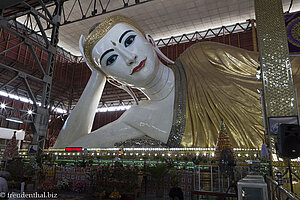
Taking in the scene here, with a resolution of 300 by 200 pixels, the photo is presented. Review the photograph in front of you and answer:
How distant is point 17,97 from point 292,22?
1335 centimetres

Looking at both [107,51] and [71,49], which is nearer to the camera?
[107,51]

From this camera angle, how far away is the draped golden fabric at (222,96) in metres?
4.69

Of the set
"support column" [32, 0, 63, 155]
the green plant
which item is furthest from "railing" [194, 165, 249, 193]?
"support column" [32, 0, 63, 155]

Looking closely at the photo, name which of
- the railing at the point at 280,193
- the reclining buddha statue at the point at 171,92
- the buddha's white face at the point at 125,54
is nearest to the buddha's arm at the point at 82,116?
the reclining buddha statue at the point at 171,92

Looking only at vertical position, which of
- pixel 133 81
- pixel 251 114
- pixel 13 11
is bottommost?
pixel 251 114

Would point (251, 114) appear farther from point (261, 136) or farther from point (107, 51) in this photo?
point (107, 51)

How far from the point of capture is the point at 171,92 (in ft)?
18.6

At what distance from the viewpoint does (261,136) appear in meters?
4.52

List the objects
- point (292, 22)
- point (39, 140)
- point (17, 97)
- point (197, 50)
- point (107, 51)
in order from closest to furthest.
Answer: point (292, 22) < point (107, 51) < point (197, 50) < point (39, 140) < point (17, 97)

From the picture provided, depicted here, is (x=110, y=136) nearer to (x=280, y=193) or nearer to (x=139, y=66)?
(x=139, y=66)

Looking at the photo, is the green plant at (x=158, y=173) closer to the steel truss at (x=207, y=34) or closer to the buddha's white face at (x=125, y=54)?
the buddha's white face at (x=125, y=54)

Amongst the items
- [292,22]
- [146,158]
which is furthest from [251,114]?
[146,158]

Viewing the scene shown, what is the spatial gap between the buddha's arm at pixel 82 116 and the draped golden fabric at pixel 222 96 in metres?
2.24

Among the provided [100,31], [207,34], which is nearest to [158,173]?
[100,31]
